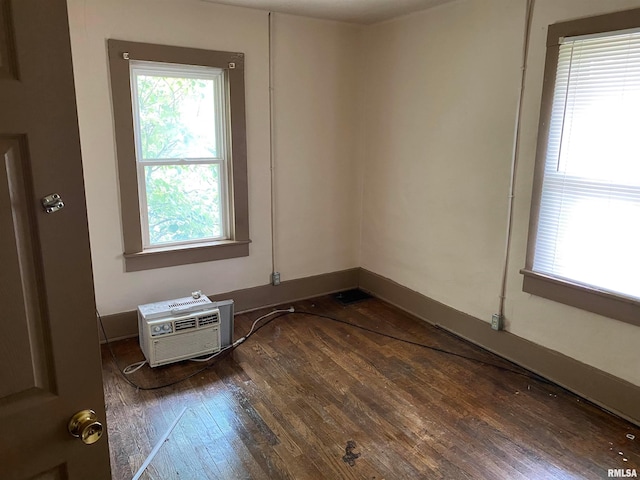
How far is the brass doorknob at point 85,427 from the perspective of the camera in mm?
1022

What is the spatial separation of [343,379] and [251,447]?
816 mm

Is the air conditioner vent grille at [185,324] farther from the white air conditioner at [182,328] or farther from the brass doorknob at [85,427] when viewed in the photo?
the brass doorknob at [85,427]

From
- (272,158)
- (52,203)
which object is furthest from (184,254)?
(52,203)

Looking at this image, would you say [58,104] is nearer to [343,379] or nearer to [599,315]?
[343,379]

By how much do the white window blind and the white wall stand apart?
6.26 ft

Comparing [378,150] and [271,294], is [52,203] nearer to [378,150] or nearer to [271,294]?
[271,294]

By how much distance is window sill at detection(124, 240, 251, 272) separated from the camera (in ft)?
11.1

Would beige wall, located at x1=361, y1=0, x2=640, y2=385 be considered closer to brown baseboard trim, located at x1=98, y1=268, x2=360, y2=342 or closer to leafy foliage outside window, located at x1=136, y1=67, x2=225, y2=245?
brown baseboard trim, located at x1=98, y1=268, x2=360, y2=342

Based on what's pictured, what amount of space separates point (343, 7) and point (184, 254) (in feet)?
7.20

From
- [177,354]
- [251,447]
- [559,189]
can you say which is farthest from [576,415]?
[177,354]

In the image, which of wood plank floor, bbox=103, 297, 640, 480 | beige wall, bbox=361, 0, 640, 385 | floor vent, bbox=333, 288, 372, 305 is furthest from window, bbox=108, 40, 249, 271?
beige wall, bbox=361, 0, 640, 385

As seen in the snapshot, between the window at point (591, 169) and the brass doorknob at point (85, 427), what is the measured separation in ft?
8.34

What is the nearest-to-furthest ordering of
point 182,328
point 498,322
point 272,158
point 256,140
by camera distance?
point 182,328 → point 498,322 → point 256,140 → point 272,158

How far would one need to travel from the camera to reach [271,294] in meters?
4.06
